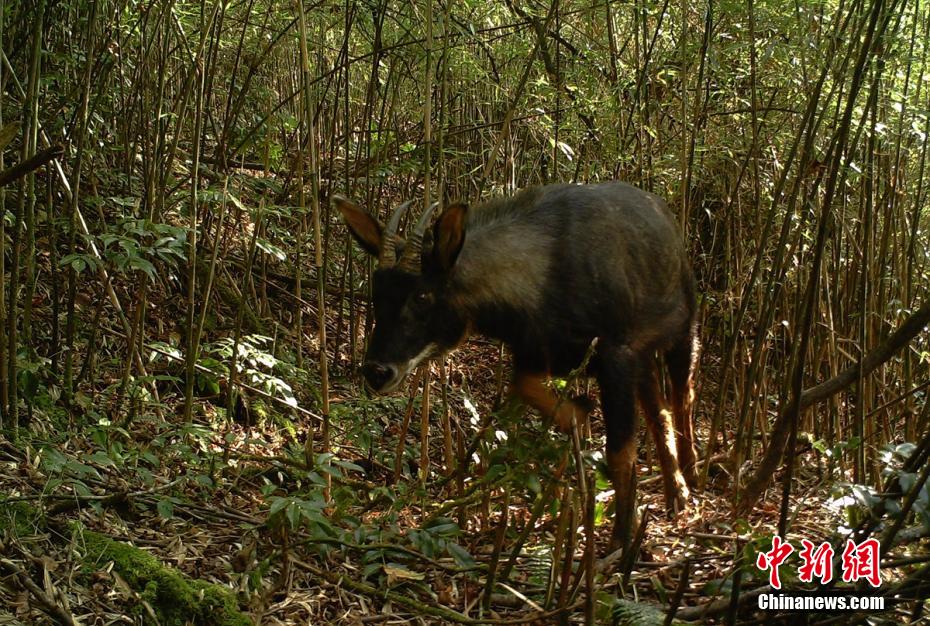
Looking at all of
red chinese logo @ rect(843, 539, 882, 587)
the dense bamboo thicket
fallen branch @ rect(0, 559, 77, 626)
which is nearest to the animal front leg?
the dense bamboo thicket

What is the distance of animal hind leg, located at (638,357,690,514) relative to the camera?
4.88 m

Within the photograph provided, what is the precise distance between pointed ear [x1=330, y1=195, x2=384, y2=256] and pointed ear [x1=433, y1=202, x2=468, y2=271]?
348mm

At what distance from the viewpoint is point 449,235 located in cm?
420

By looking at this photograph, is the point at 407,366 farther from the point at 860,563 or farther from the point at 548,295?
the point at 860,563

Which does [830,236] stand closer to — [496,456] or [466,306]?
[466,306]

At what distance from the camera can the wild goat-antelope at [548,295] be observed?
14.1ft

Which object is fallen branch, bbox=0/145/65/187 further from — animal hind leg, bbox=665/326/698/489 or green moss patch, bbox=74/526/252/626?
animal hind leg, bbox=665/326/698/489

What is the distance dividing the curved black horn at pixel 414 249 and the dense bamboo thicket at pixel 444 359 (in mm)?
211

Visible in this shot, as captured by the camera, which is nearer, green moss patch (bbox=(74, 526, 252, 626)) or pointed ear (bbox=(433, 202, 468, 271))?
green moss patch (bbox=(74, 526, 252, 626))

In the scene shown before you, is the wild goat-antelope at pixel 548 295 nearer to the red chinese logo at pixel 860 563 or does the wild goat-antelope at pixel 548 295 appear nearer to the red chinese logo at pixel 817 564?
the red chinese logo at pixel 817 564

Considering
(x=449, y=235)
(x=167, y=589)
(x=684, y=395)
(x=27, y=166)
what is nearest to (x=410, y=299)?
(x=449, y=235)

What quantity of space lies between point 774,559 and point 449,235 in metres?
2.06

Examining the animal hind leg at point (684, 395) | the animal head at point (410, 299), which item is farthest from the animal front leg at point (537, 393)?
the animal hind leg at point (684, 395)

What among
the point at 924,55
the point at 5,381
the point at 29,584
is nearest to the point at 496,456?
the point at 29,584
